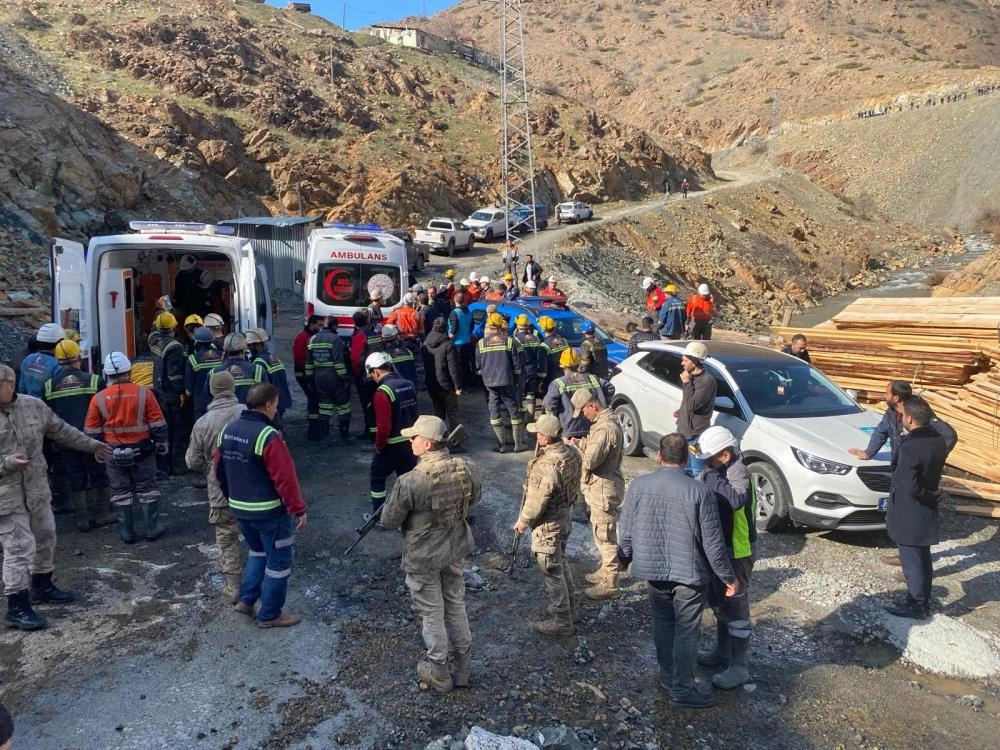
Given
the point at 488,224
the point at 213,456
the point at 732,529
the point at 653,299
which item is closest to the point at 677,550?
the point at 732,529

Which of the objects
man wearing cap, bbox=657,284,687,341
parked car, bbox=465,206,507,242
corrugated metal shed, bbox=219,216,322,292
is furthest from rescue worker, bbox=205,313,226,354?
parked car, bbox=465,206,507,242

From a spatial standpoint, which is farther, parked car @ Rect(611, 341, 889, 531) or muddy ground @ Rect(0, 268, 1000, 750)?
parked car @ Rect(611, 341, 889, 531)

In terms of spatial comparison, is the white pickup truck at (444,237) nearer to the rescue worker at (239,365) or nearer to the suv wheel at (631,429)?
the suv wheel at (631,429)

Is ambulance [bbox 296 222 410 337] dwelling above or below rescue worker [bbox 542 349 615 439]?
above

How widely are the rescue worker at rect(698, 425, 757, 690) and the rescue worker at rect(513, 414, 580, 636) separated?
3.22ft

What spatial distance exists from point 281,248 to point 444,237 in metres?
8.26

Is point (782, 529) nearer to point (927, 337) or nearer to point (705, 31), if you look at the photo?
point (927, 337)

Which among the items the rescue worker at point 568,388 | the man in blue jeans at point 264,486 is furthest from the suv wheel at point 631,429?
the man in blue jeans at point 264,486

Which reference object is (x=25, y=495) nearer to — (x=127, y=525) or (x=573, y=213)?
(x=127, y=525)

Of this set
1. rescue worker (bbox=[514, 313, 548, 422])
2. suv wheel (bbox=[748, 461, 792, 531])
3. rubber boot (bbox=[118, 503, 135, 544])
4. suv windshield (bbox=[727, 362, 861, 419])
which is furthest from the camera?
rescue worker (bbox=[514, 313, 548, 422])

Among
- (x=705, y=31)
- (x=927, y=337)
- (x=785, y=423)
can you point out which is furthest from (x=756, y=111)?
(x=785, y=423)

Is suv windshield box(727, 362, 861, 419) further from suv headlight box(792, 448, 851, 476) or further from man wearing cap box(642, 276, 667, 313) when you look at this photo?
man wearing cap box(642, 276, 667, 313)

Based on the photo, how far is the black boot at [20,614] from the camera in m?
5.21

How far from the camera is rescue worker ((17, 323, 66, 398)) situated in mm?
7184
